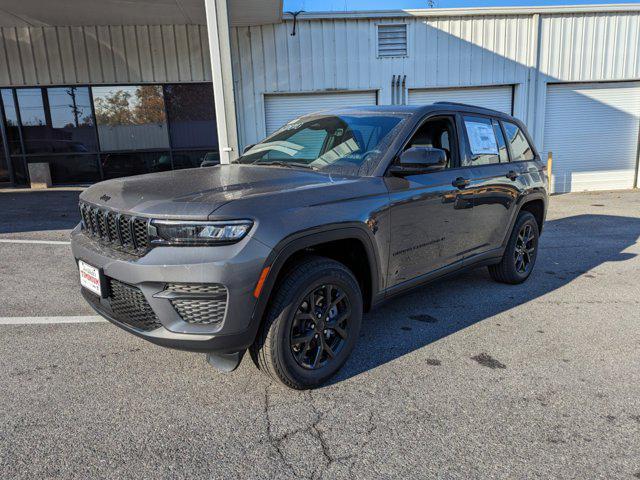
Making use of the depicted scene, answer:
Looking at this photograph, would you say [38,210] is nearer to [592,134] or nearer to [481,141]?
[481,141]

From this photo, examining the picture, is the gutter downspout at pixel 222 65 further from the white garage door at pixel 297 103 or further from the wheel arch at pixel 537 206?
the white garage door at pixel 297 103

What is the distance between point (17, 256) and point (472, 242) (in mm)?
5593

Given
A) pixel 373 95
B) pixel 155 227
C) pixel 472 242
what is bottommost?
pixel 472 242

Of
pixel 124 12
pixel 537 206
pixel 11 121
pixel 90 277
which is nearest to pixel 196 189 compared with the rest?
pixel 90 277

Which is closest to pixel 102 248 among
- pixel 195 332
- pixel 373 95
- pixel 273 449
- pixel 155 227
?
pixel 155 227

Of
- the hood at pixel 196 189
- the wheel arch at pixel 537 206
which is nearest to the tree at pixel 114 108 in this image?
the hood at pixel 196 189

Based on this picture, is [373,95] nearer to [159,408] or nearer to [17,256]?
[17,256]

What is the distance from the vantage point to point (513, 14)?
1197 cm

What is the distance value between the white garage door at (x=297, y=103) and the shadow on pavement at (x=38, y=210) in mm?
5176

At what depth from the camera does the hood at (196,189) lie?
7.82 feet

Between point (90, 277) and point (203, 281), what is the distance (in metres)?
0.97

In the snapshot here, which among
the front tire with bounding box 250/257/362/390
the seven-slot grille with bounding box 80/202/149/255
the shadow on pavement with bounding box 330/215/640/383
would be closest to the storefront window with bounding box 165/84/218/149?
the shadow on pavement with bounding box 330/215/640/383

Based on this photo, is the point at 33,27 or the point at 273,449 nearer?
the point at 273,449

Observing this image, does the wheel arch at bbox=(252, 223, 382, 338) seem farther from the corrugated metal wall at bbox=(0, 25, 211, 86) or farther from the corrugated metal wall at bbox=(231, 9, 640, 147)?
the corrugated metal wall at bbox=(0, 25, 211, 86)
